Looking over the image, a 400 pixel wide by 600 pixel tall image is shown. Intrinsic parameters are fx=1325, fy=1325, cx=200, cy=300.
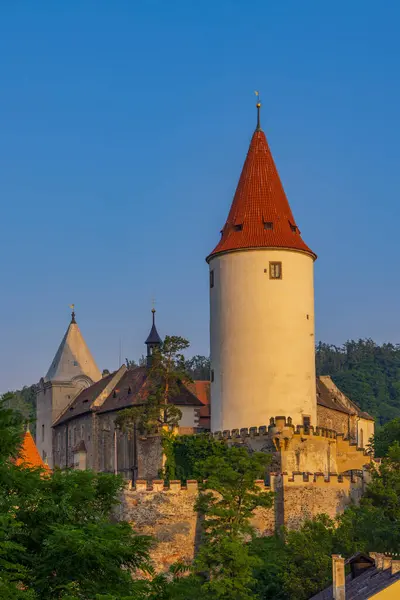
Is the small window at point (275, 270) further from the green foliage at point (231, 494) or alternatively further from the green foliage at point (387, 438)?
the green foliage at point (387, 438)

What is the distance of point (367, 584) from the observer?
3712cm

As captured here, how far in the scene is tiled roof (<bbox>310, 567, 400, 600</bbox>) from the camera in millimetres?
35062

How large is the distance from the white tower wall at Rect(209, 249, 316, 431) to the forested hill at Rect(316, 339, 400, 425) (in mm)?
69071

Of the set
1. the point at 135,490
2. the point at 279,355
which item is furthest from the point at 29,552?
the point at 279,355

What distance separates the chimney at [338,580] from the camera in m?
37.0

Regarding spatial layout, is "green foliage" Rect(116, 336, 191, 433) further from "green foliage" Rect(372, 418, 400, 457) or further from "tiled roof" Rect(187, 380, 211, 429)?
"green foliage" Rect(372, 418, 400, 457)

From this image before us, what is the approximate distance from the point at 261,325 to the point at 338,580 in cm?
1938

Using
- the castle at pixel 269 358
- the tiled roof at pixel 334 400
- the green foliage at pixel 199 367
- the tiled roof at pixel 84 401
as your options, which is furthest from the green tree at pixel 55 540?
the green foliage at pixel 199 367

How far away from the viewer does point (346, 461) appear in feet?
190

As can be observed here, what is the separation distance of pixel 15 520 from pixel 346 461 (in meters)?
36.3

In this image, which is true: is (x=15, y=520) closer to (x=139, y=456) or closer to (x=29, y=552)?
(x=29, y=552)

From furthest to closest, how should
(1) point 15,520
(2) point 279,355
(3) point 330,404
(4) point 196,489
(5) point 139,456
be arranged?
(3) point 330,404
(5) point 139,456
(2) point 279,355
(4) point 196,489
(1) point 15,520

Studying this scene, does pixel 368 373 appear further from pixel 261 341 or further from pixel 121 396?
pixel 261 341

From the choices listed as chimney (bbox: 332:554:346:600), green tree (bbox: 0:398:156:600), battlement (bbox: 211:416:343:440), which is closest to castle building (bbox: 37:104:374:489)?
battlement (bbox: 211:416:343:440)
